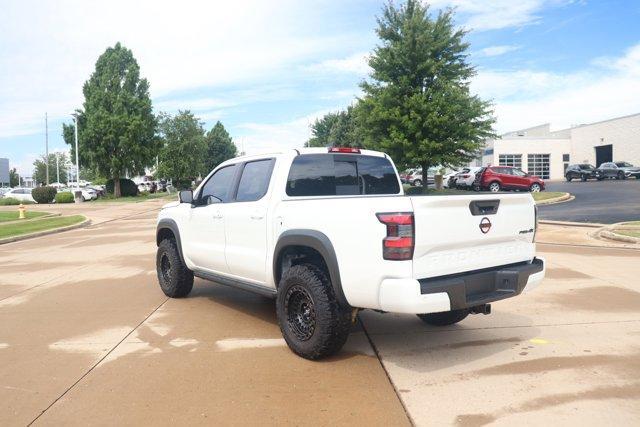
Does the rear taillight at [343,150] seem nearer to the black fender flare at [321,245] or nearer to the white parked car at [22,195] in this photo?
the black fender flare at [321,245]

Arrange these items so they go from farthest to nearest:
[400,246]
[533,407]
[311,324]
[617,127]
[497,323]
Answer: [617,127], [497,323], [311,324], [400,246], [533,407]

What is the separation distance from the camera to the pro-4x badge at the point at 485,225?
14.7ft

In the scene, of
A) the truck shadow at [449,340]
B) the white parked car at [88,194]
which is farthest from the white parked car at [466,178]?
the truck shadow at [449,340]

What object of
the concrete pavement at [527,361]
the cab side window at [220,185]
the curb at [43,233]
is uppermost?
the cab side window at [220,185]

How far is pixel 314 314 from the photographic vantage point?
4629 millimetres

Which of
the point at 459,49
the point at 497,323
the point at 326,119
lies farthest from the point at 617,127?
the point at 497,323

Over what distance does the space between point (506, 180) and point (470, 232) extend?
2944 centimetres

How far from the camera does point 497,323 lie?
5.90 m

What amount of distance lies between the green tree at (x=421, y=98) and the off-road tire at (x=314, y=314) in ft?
74.4

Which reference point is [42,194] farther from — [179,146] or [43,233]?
[43,233]

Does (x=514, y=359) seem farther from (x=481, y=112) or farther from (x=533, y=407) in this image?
(x=481, y=112)

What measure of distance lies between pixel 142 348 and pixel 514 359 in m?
3.44

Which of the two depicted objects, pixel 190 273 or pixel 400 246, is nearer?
pixel 400 246

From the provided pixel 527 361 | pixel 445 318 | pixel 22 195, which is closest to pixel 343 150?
pixel 445 318
